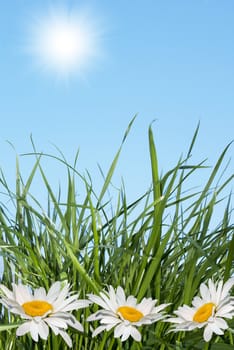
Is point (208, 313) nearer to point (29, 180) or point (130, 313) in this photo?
point (130, 313)

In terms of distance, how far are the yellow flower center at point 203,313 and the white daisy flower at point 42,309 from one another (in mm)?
159

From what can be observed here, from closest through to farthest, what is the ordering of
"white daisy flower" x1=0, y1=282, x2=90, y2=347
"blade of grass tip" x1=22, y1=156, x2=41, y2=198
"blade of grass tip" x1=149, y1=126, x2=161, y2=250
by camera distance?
"white daisy flower" x1=0, y1=282, x2=90, y2=347 → "blade of grass tip" x1=149, y1=126, x2=161, y2=250 → "blade of grass tip" x1=22, y1=156, x2=41, y2=198

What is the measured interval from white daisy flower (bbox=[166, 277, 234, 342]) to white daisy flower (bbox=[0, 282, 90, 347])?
14cm

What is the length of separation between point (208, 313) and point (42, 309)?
24cm

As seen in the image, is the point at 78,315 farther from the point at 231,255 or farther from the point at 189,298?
the point at 231,255

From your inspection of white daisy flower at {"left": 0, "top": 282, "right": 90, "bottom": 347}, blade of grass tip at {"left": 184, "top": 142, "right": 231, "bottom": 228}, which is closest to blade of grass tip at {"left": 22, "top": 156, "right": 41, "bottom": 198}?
blade of grass tip at {"left": 184, "top": 142, "right": 231, "bottom": 228}

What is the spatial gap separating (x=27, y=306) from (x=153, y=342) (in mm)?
236

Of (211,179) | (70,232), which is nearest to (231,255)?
(211,179)

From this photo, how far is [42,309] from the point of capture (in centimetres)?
85

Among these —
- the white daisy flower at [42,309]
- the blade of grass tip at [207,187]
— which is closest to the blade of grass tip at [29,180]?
the blade of grass tip at [207,187]

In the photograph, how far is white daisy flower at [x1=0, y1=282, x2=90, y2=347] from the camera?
2.68ft

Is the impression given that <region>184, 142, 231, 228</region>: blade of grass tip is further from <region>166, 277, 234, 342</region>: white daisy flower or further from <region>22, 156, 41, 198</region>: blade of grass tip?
<region>22, 156, 41, 198</region>: blade of grass tip

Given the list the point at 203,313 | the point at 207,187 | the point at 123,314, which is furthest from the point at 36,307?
the point at 207,187

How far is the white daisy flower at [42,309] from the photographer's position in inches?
32.1
